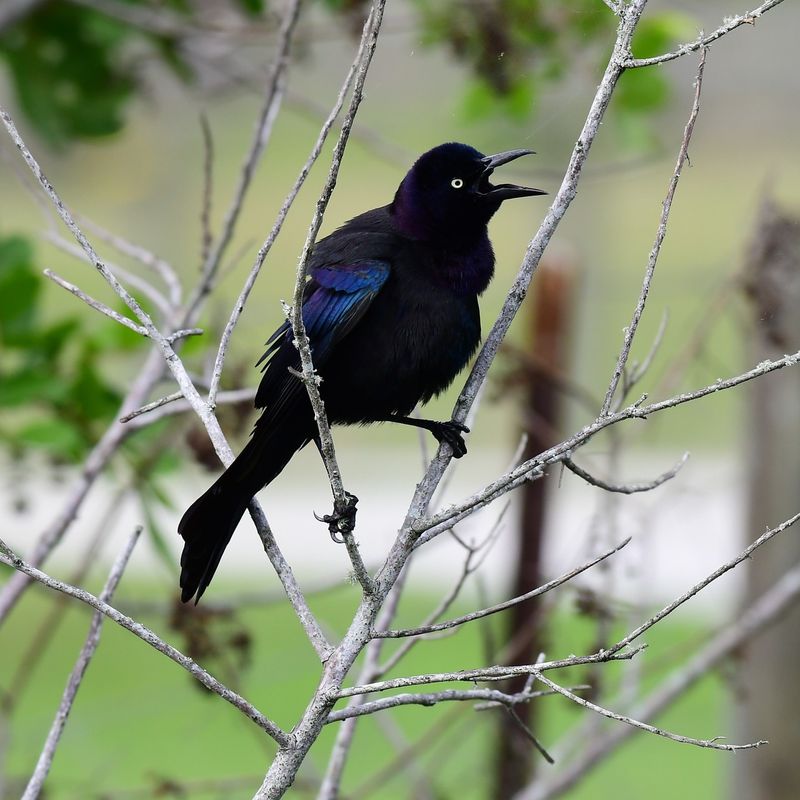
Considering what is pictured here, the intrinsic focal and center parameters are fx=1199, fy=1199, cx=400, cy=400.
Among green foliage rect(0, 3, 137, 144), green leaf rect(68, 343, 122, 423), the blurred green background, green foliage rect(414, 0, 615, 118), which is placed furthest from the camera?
green foliage rect(0, 3, 137, 144)

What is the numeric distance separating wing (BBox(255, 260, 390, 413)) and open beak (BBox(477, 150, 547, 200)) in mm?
346

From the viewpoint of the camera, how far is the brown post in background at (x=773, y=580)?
3980mm

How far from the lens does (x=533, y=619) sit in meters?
3.75

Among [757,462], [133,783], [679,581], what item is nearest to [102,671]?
[133,783]

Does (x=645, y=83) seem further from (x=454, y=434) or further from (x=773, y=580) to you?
(x=454, y=434)

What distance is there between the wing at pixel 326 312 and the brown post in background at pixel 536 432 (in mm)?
1252

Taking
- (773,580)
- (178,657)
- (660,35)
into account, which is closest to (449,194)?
(660,35)

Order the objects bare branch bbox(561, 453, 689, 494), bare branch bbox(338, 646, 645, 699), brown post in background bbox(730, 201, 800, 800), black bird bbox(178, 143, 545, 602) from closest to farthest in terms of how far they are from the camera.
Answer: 1. bare branch bbox(338, 646, 645, 699)
2. bare branch bbox(561, 453, 689, 494)
3. black bird bbox(178, 143, 545, 602)
4. brown post in background bbox(730, 201, 800, 800)

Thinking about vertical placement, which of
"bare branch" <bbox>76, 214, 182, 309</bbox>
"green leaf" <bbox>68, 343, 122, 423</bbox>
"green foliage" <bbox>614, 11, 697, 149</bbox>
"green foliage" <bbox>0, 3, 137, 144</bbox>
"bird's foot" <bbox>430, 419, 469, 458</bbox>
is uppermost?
"green foliage" <bbox>614, 11, 697, 149</bbox>

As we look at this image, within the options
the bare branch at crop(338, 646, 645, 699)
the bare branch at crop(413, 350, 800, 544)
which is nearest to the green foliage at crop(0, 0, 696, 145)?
the bare branch at crop(413, 350, 800, 544)

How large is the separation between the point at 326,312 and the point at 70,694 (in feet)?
3.34

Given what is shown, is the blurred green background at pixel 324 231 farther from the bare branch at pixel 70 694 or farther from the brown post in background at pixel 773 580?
the bare branch at pixel 70 694

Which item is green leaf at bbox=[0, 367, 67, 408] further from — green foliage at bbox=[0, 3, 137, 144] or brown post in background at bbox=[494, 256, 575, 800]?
brown post in background at bbox=[494, 256, 575, 800]

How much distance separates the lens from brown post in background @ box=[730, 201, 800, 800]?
398cm
